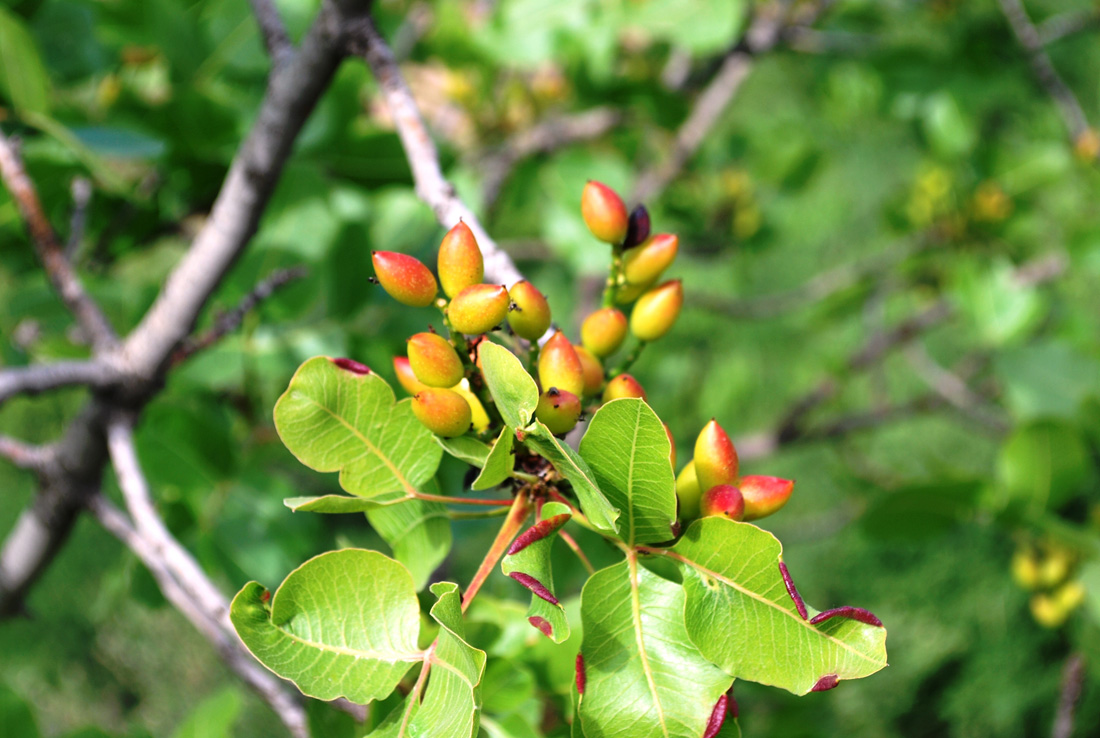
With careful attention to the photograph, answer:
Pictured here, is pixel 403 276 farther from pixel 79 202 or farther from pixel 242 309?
pixel 79 202

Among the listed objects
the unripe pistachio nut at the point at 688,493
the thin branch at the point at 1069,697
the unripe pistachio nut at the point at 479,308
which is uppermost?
the unripe pistachio nut at the point at 479,308

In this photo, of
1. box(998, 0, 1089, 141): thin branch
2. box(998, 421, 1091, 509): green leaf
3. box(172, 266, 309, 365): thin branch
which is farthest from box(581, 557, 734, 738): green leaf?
box(998, 0, 1089, 141): thin branch

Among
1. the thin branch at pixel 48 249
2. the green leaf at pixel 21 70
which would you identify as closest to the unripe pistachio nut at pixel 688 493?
the thin branch at pixel 48 249

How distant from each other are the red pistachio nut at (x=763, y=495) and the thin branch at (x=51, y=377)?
17.2 inches

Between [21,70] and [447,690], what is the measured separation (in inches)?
23.6

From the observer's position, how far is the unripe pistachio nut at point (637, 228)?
1.38 feet

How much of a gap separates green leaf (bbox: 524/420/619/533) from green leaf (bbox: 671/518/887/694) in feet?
0.15

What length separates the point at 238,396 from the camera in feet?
2.89

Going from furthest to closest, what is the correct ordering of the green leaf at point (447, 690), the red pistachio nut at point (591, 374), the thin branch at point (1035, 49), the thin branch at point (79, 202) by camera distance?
the thin branch at point (1035, 49), the thin branch at point (79, 202), the red pistachio nut at point (591, 374), the green leaf at point (447, 690)

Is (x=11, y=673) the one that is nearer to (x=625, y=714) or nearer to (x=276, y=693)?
(x=276, y=693)

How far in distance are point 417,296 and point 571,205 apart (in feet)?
2.52

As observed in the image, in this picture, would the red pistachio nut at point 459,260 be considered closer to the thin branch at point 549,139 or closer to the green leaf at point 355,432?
the green leaf at point 355,432

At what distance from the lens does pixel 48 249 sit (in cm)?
61

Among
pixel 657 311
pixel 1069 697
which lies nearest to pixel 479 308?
pixel 657 311
